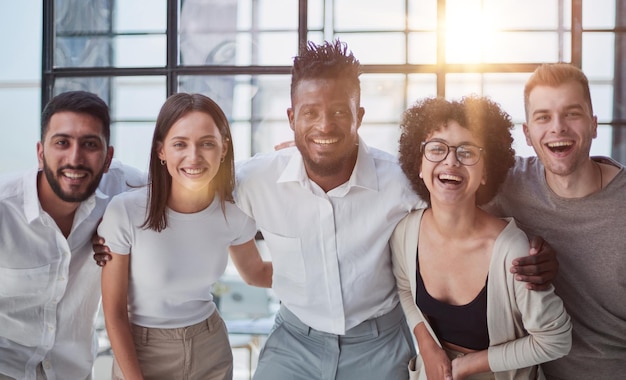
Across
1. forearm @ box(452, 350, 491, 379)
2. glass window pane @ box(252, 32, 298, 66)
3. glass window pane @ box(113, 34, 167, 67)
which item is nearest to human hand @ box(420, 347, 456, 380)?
forearm @ box(452, 350, 491, 379)

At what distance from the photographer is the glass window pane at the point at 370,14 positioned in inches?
116

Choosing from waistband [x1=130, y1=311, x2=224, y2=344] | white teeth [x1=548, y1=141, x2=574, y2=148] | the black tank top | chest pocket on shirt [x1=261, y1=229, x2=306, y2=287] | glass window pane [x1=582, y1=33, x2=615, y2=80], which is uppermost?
glass window pane [x1=582, y1=33, x2=615, y2=80]

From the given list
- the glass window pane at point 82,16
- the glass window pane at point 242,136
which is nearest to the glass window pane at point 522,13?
the glass window pane at point 242,136

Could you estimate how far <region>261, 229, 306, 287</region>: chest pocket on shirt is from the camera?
210cm

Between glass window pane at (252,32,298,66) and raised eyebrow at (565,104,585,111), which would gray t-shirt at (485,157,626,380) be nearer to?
raised eyebrow at (565,104,585,111)

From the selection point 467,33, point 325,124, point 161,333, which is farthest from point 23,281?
point 467,33

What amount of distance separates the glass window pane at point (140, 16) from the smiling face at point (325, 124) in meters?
1.31

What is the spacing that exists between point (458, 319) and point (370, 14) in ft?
5.63

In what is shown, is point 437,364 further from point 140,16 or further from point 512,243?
point 140,16

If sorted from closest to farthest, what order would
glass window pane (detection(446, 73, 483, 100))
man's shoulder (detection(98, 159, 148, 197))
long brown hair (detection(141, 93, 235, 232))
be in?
1. long brown hair (detection(141, 93, 235, 232))
2. man's shoulder (detection(98, 159, 148, 197))
3. glass window pane (detection(446, 73, 483, 100))

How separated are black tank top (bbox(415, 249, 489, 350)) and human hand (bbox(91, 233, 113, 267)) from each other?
3.44ft

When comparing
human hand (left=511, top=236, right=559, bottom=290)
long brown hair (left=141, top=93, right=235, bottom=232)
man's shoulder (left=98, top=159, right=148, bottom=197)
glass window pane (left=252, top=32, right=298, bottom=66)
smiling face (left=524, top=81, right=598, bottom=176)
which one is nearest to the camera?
human hand (left=511, top=236, right=559, bottom=290)

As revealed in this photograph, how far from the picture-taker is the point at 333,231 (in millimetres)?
2051

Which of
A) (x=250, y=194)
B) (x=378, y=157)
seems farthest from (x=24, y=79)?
(x=378, y=157)
